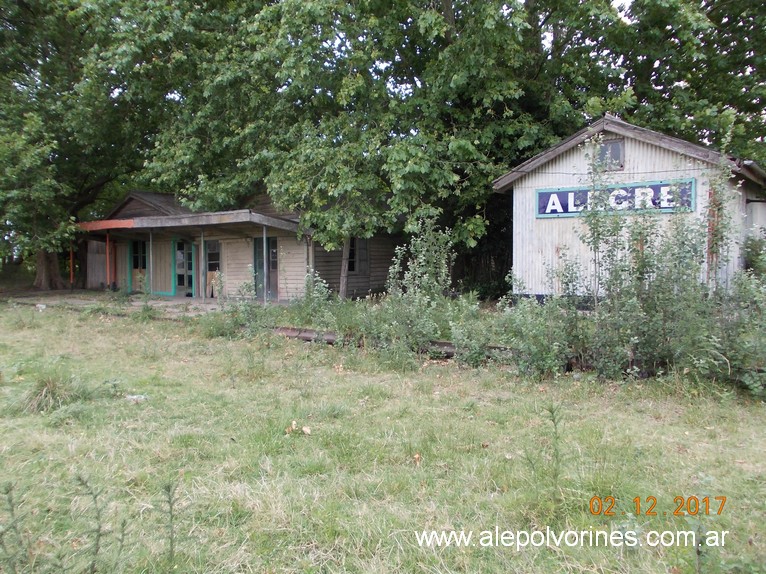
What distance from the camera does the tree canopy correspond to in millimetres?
13344

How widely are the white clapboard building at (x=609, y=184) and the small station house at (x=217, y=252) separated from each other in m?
6.25

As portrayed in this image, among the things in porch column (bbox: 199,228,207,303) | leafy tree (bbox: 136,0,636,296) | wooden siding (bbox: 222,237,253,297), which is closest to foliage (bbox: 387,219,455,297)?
leafy tree (bbox: 136,0,636,296)

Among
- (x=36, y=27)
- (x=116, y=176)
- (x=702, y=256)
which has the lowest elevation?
(x=702, y=256)

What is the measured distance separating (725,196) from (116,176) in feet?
72.5

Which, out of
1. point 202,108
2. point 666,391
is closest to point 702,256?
point 666,391

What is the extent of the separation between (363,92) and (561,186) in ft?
19.1

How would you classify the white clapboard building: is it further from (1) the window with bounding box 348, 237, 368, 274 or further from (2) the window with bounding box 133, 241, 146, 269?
(2) the window with bounding box 133, 241, 146, 269

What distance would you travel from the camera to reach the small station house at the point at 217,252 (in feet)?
Result: 53.5

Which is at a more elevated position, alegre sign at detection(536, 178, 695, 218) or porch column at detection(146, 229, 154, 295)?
alegre sign at detection(536, 178, 695, 218)

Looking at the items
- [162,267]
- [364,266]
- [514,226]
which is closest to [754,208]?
[514,226]

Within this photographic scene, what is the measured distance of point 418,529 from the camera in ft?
9.47

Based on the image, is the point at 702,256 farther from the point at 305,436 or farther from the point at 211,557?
the point at 211,557

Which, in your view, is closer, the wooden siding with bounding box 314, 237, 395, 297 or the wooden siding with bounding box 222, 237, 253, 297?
the wooden siding with bounding box 314, 237, 395, 297
